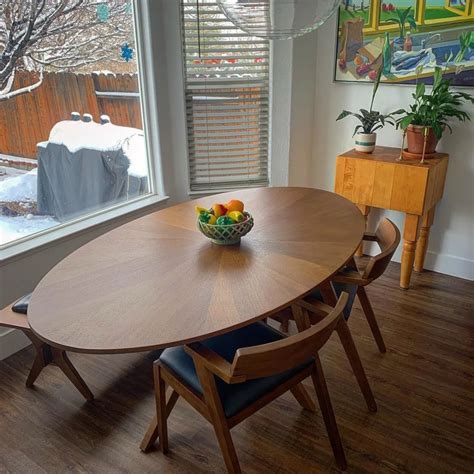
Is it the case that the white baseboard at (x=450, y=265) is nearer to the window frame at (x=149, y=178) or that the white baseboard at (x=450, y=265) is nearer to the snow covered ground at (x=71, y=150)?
the window frame at (x=149, y=178)

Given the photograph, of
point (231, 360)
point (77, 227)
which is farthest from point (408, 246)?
point (77, 227)

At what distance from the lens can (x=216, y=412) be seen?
1.35 metres

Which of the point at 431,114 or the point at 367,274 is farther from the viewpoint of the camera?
the point at 431,114

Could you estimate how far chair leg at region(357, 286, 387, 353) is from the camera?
7.04ft

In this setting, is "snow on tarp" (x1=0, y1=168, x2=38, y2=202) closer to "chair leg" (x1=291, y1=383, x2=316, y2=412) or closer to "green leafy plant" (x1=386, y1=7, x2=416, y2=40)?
"chair leg" (x1=291, y1=383, x2=316, y2=412)

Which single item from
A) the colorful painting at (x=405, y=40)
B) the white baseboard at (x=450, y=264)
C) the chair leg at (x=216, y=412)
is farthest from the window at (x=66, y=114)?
the white baseboard at (x=450, y=264)

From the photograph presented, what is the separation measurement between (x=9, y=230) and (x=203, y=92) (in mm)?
1505

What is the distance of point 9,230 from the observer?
7.66ft

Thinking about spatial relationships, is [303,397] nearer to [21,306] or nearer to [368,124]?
[21,306]

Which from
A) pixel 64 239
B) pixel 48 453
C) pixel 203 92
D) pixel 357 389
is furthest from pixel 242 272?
pixel 203 92

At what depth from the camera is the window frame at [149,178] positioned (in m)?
2.40

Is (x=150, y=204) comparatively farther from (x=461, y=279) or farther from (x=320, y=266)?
(x=461, y=279)

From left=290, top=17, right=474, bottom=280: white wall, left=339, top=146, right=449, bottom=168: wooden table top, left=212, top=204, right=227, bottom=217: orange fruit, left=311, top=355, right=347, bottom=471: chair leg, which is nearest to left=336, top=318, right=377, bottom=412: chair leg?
left=311, top=355, right=347, bottom=471: chair leg

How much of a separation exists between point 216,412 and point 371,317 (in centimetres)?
112
